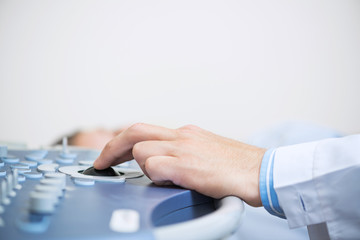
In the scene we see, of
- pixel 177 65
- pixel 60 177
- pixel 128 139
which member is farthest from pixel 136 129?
pixel 177 65

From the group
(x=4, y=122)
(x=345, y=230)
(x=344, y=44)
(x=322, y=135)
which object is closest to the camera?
(x=345, y=230)

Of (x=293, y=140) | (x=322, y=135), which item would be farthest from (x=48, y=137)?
(x=322, y=135)

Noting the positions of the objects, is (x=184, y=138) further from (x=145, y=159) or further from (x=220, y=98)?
(x=220, y=98)

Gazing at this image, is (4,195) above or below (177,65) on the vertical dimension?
below

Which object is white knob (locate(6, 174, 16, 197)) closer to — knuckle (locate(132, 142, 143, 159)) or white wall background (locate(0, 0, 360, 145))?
knuckle (locate(132, 142, 143, 159))

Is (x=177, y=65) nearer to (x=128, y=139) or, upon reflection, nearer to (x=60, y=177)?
(x=128, y=139)

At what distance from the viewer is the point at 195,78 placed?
1.62 m

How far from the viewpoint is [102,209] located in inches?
10.7

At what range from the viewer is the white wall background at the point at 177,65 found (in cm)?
153

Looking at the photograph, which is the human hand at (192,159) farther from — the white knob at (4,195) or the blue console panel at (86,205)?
the white knob at (4,195)

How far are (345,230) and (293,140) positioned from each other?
34.5 inches

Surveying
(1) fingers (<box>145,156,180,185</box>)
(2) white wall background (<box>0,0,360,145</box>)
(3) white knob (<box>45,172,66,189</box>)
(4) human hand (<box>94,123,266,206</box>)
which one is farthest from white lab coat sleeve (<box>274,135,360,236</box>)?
(2) white wall background (<box>0,0,360,145</box>)

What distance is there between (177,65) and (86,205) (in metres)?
1.41

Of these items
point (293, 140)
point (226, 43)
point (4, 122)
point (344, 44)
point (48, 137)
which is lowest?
point (293, 140)
